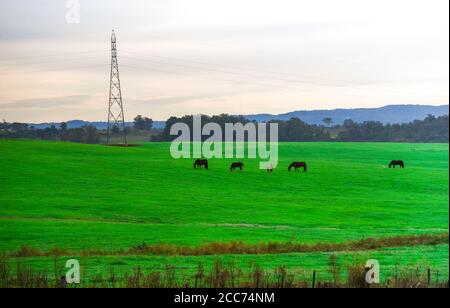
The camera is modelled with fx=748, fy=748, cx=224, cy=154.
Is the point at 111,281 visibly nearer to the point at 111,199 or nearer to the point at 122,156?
the point at 111,199

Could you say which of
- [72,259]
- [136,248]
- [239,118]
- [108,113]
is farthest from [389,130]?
[72,259]

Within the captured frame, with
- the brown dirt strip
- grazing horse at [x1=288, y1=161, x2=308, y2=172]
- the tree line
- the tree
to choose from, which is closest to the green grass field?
grazing horse at [x1=288, y1=161, x2=308, y2=172]

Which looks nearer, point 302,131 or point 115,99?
point 115,99

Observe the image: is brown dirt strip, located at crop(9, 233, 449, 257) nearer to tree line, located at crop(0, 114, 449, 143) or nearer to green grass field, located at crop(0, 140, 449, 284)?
green grass field, located at crop(0, 140, 449, 284)

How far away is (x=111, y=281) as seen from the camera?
1838 cm

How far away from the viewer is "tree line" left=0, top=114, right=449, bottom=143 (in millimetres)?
34875

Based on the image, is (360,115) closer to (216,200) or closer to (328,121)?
(328,121)

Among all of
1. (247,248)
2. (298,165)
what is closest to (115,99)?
(247,248)

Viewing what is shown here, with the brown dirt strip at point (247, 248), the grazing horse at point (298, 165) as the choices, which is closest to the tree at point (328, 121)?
the brown dirt strip at point (247, 248)

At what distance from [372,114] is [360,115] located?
1.03m

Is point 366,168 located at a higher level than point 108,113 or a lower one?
lower

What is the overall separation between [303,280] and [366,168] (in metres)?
36.9

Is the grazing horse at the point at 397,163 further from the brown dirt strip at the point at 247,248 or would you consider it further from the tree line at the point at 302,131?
the brown dirt strip at the point at 247,248

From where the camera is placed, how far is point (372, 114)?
1494 inches
